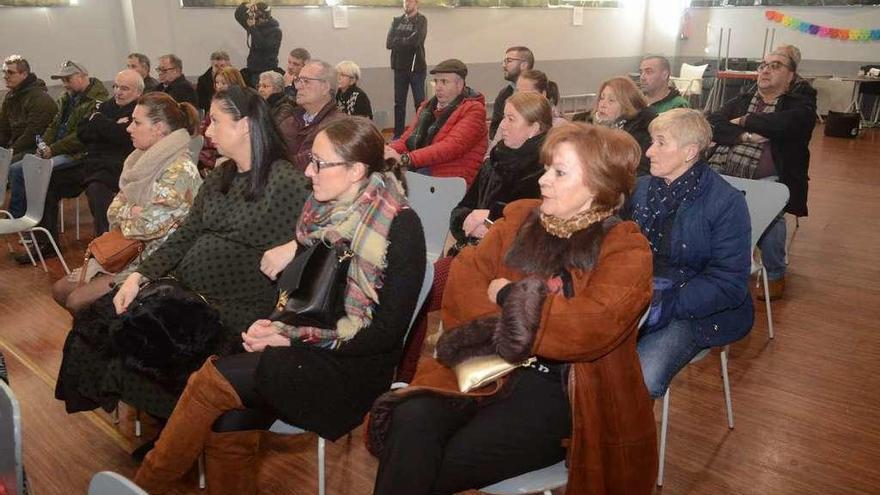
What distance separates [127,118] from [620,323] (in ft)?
13.0

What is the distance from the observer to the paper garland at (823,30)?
11180 mm

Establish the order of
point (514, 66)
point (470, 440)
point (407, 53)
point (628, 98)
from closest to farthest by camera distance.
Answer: point (470, 440) → point (628, 98) → point (514, 66) → point (407, 53)

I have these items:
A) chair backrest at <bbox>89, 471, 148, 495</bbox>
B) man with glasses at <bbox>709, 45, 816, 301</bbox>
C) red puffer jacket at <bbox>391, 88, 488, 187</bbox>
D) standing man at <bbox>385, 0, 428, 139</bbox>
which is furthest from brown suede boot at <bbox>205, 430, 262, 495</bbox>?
standing man at <bbox>385, 0, 428, 139</bbox>

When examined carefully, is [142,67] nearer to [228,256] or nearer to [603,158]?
[228,256]

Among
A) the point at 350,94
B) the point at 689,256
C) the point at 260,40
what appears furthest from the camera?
the point at 260,40

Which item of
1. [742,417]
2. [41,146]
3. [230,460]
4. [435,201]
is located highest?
[435,201]

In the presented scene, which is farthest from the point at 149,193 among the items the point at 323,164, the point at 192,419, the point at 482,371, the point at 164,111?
the point at 482,371

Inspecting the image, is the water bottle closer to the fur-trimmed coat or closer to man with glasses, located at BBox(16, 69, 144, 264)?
man with glasses, located at BBox(16, 69, 144, 264)

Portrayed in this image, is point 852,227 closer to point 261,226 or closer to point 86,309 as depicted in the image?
point 261,226

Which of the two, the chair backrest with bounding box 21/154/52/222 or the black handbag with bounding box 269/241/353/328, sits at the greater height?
the black handbag with bounding box 269/241/353/328

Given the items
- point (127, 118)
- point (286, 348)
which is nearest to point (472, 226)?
point (286, 348)

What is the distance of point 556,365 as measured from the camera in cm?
185

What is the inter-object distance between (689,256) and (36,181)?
12.3ft

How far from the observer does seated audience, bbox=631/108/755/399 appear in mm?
2260
